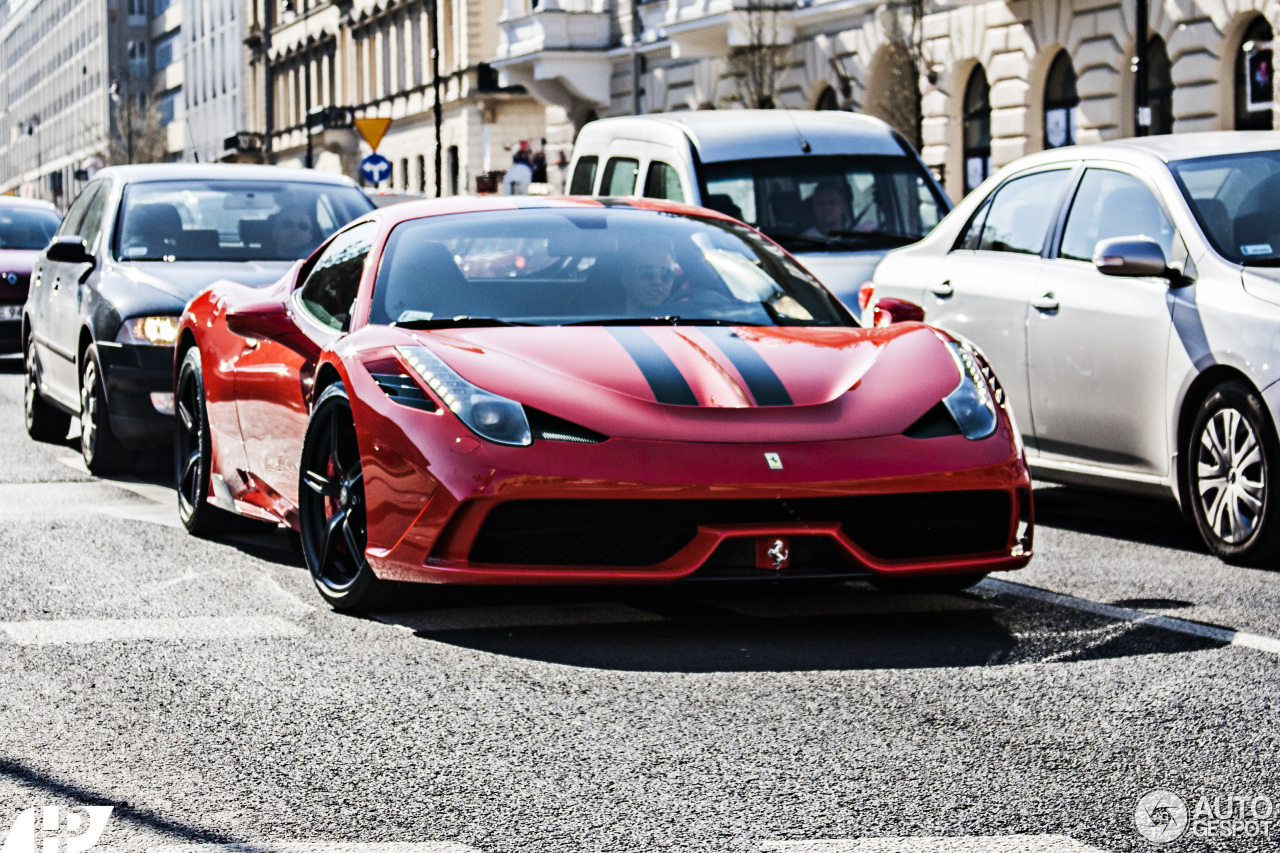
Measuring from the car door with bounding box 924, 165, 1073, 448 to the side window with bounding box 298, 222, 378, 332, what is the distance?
9.49 ft

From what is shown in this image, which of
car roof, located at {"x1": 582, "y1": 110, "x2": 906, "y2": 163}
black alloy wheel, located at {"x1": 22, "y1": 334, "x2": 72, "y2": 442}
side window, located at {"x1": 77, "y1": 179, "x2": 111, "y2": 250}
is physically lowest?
black alloy wheel, located at {"x1": 22, "y1": 334, "x2": 72, "y2": 442}

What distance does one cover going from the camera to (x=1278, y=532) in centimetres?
746

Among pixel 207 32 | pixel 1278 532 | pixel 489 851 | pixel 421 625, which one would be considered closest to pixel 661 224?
pixel 421 625

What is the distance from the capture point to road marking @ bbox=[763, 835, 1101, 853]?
3889 mm

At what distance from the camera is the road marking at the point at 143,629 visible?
6.11 metres

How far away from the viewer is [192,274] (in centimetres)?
1068

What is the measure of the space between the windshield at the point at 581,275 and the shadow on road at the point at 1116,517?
2.09 meters

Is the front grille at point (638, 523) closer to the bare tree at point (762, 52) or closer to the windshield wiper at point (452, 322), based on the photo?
the windshield wiper at point (452, 322)

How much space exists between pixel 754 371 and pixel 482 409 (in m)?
0.80

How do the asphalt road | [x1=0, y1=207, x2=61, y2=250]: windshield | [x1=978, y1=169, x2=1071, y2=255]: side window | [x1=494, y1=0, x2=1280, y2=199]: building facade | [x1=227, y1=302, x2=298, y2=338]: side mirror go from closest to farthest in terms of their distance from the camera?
the asphalt road < [x1=227, y1=302, x2=298, y2=338]: side mirror < [x1=978, y1=169, x2=1071, y2=255]: side window < [x1=0, y1=207, x2=61, y2=250]: windshield < [x1=494, y1=0, x2=1280, y2=199]: building facade

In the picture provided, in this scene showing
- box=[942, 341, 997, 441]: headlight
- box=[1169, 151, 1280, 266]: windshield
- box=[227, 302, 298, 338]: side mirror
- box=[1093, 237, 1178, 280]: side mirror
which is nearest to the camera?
box=[942, 341, 997, 441]: headlight

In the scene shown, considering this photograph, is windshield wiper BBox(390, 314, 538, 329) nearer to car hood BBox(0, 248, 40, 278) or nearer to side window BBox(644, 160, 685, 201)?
side window BBox(644, 160, 685, 201)

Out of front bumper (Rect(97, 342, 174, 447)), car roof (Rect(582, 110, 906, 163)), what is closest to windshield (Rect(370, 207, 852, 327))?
front bumper (Rect(97, 342, 174, 447))

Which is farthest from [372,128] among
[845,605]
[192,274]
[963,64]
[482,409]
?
[482,409]
